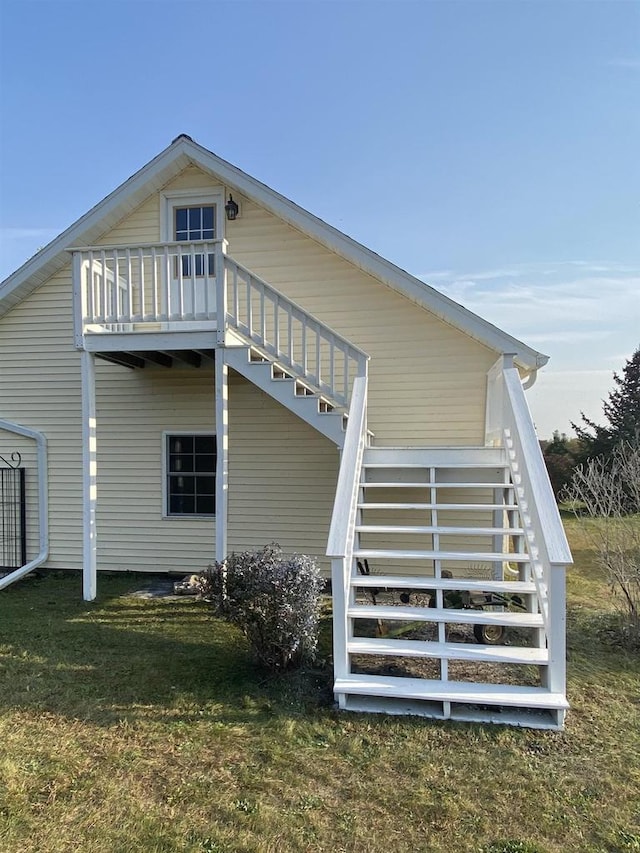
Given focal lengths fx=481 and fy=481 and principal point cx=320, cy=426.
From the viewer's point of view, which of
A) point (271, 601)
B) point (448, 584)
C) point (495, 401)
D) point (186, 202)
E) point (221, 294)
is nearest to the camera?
point (271, 601)

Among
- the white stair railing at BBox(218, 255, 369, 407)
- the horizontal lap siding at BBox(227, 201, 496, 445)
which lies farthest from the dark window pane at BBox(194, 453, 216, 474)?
the horizontal lap siding at BBox(227, 201, 496, 445)

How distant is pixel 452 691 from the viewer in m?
3.52

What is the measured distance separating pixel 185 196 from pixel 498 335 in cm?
517

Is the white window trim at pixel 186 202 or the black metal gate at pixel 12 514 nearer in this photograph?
the white window trim at pixel 186 202

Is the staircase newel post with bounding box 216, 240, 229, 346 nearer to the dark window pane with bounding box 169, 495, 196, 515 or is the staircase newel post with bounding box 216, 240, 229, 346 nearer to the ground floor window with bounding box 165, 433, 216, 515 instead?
the ground floor window with bounding box 165, 433, 216, 515

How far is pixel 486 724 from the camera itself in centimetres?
339

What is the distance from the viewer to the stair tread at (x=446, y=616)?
3791mm

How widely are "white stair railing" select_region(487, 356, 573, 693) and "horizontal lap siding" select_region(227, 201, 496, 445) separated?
823 mm

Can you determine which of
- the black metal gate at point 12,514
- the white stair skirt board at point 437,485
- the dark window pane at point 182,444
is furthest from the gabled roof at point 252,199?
the dark window pane at point 182,444

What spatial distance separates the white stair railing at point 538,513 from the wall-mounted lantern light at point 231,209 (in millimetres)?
4488

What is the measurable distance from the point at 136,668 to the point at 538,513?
12.1ft

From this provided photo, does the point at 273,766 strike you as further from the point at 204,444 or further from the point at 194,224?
the point at 194,224

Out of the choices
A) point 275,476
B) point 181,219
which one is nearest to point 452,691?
point 275,476

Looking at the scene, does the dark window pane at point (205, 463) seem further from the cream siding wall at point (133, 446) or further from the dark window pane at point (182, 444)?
the cream siding wall at point (133, 446)
